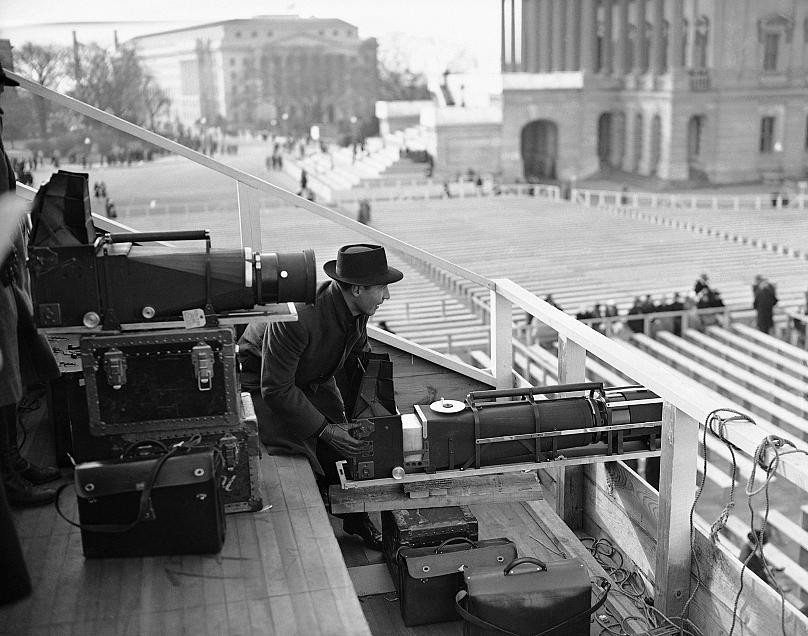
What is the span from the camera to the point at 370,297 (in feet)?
14.4

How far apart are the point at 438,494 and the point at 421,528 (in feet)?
0.62

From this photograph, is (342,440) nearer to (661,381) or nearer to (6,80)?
(661,381)

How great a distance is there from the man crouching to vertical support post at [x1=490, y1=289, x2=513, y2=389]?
1.40 metres

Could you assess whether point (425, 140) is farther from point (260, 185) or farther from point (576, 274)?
point (260, 185)

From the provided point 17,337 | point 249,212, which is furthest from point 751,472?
point 249,212

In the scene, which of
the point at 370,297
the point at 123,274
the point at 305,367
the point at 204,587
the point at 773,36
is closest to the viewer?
the point at 204,587

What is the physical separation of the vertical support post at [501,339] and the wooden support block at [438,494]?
5.03ft

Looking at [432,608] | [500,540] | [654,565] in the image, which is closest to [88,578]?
Answer: [432,608]

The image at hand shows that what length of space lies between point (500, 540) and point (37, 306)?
2236 millimetres

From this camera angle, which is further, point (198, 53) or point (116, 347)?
point (198, 53)

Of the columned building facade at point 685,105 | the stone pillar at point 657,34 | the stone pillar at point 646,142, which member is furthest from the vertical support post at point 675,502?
the stone pillar at point 657,34

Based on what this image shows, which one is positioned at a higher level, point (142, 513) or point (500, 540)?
point (142, 513)

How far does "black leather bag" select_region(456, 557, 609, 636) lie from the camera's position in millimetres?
3635

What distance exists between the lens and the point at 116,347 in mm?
3564
